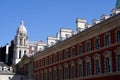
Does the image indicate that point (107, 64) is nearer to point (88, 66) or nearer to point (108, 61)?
point (108, 61)

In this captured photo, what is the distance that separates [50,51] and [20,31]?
133 feet

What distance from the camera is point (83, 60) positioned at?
5172 cm

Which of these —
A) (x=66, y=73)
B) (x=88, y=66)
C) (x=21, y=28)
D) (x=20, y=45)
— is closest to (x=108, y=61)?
(x=88, y=66)

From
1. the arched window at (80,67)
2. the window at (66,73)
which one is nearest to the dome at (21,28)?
the window at (66,73)

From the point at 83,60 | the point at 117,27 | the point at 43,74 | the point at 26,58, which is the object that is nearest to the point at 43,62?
the point at 43,74

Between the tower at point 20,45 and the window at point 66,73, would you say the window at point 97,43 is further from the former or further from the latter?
the tower at point 20,45

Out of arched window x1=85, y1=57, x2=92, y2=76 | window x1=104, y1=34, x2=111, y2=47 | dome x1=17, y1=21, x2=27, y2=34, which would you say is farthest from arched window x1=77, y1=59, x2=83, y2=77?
dome x1=17, y1=21, x2=27, y2=34

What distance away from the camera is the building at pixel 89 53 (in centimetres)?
4309

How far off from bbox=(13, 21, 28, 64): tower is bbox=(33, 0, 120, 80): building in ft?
119

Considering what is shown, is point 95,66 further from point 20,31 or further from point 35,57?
point 20,31

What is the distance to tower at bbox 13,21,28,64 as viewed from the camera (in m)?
105

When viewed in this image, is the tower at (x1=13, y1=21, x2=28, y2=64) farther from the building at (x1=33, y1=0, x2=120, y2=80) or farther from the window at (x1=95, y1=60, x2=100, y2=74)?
the window at (x1=95, y1=60, x2=100, y2=74)

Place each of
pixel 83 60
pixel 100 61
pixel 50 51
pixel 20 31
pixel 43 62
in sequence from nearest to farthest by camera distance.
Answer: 1. pixel 100 61
2. pixel 83 60
3. pixel 50 51
4. pixel 43 62
5. pixel 20 31

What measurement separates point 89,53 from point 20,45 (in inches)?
2345
